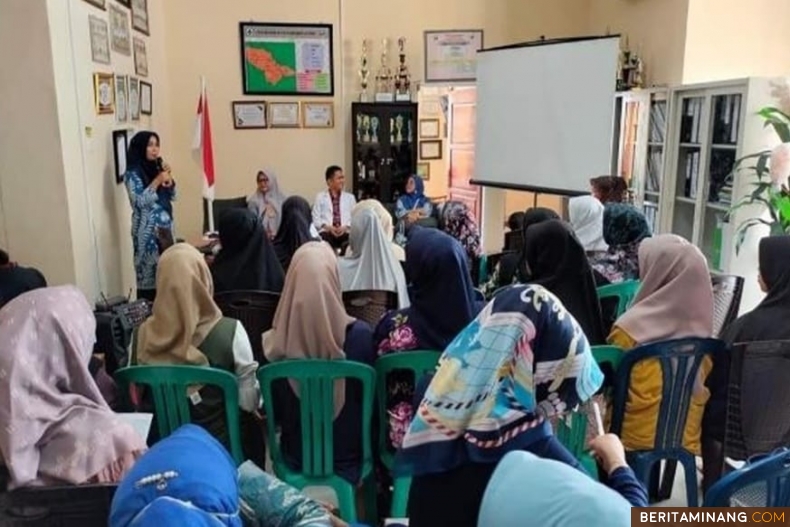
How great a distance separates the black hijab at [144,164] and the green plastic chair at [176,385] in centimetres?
265

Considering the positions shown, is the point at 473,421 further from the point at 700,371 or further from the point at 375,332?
the point at 700,371

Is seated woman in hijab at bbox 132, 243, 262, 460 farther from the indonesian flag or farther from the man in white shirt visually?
the indonesian flag

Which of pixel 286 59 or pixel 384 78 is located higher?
pixel 286 59

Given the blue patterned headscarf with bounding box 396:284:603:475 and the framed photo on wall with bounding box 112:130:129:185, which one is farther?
the framed photo on wall with bounding box 112:130:129:185

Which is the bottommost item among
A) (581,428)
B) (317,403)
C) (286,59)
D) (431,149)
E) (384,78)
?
(581,428)

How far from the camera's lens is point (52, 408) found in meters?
1.55

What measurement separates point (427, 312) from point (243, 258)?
4.39ft

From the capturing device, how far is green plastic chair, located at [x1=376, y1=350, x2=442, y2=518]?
2.00 m

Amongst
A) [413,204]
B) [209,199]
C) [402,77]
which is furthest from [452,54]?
[209,199]

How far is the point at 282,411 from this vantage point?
2.12 metres

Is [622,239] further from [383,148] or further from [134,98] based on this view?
[134,98]

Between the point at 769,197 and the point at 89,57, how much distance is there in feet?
14.3

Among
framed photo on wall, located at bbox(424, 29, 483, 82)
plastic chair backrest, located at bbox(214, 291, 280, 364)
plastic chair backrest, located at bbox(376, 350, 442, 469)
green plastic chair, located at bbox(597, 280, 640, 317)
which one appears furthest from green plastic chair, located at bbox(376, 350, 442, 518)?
framed photo on wall, located at bbox(424, 29, 483, 82)

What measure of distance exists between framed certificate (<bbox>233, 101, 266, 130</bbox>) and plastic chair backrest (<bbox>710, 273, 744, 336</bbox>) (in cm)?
480
